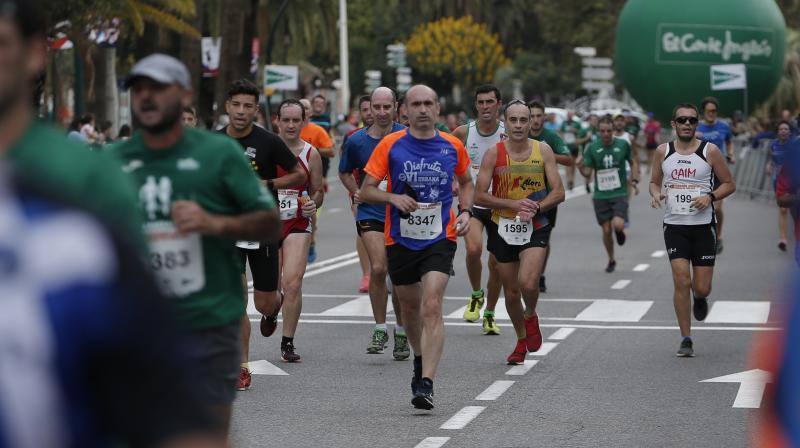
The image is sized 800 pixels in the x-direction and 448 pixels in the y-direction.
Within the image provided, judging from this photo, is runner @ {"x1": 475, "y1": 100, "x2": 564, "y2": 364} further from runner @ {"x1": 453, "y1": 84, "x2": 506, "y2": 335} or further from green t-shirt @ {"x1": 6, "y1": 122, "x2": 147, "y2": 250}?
green t-shirt @ {"x1": 6, "y1": 122, "x2": 147, "y2": 250}

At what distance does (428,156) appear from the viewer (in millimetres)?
9836

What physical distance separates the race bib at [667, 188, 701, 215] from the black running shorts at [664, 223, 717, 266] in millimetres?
110

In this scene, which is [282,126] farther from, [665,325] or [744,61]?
[744,61]

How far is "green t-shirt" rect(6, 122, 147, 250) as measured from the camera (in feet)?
7.00

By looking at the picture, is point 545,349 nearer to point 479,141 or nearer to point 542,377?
point 542,377

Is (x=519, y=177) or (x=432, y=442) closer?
(x=432, y=442)

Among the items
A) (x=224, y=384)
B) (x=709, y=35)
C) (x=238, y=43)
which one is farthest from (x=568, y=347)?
(x=709, y=35)

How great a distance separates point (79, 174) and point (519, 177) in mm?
9283

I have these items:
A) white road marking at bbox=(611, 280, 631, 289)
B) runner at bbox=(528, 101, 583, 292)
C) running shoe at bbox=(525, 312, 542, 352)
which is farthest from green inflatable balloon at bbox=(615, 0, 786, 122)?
running shoe at bbox=(525, 312, 542, 352)

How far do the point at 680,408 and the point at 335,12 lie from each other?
1600 inches

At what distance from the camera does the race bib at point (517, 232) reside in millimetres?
11461

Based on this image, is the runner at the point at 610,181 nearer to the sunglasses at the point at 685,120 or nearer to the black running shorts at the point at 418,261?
the sunglasses at the point at 685,120

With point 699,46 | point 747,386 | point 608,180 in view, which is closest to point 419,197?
point 747,386

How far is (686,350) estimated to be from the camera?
12.1 meters
